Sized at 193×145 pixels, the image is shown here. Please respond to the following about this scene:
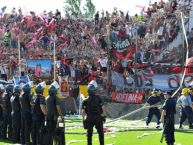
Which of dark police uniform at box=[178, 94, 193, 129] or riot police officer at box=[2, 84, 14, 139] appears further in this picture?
dark police uniform at box=[178, 94, 193, 129]

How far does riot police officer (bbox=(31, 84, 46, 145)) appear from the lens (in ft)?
54.1

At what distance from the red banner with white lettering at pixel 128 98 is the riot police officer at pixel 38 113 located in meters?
13.4

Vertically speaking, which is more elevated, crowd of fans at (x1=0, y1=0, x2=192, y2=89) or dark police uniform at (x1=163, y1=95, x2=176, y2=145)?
crowd of fans at (x1=0, y1=0, x2=192, y2=89)

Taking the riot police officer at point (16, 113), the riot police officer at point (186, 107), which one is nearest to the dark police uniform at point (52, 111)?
the riot police officer at point (16, 113)

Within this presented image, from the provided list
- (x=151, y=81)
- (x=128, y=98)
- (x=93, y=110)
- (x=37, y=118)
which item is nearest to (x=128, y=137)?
(x=37, y=118)

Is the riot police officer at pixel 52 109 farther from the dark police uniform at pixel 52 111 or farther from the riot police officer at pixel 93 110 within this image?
the riot police officer at pixel 93 110

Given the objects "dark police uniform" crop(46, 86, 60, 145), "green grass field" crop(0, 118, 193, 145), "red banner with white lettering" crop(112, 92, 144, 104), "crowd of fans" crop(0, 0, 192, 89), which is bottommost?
"green grass field" crop(0, 118, 193, 145)

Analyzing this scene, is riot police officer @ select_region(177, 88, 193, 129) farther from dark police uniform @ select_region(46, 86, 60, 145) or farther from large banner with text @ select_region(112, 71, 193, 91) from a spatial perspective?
dark police uniform @ select_region(46, 86, 60, 145)

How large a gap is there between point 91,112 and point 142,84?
47.2 feet

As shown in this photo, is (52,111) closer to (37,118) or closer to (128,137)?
(37,118)

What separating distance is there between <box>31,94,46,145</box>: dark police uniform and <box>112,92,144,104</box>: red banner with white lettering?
1338 centimetres

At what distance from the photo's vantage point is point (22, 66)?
107 feet

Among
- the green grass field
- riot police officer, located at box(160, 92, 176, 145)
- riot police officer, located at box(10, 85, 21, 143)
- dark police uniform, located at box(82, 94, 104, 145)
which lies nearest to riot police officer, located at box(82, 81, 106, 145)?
dark police uniform, located at box(82, 94, 104, 145)

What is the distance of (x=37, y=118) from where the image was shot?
55.1 feet
